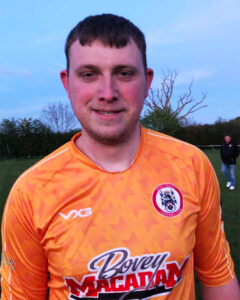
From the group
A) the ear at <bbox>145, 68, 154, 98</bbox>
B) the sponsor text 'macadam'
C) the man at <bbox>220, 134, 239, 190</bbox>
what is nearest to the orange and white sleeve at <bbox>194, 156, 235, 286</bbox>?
the sponsor text 'macadam'

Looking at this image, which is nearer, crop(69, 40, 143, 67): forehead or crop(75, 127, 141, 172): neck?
crop(69, 40, 143, 67): forehead

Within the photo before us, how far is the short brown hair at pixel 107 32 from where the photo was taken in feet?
5.03

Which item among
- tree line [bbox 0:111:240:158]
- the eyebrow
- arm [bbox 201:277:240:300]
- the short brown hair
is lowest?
arm [bbox 201:277:240:300]

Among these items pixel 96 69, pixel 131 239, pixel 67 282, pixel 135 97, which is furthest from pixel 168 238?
pixel 96 69

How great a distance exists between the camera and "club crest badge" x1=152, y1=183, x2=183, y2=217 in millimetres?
1653

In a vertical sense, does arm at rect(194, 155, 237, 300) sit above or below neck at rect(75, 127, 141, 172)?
below

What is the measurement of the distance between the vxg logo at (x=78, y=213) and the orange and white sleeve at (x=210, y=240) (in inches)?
26.5

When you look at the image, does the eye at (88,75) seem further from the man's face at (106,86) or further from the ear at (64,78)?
the ear at (64,78)

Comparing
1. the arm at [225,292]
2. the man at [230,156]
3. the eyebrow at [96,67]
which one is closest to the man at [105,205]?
the eyebrow at [96,67]

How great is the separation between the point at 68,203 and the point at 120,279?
0.49 m

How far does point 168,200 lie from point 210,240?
0.41 meters

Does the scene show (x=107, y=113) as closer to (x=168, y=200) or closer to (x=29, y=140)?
(x=168, y=200)

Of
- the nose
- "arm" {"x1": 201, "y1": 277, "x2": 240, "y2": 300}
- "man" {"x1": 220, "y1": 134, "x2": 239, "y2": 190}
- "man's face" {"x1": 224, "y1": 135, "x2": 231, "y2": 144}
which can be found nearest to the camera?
the nose

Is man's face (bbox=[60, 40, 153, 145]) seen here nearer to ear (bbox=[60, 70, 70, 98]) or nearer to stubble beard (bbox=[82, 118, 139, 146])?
stubble beard (bbox=[82, 118, 139, 146])
